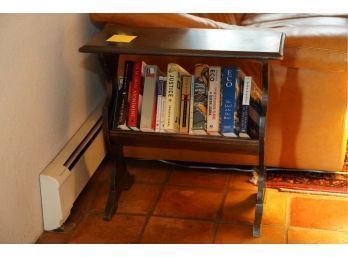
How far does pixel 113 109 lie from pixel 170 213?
0.47m

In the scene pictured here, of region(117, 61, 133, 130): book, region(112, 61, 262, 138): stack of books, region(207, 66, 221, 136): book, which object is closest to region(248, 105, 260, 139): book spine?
region(112, 61, 262, 138): stack of books

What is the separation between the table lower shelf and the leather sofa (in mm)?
64

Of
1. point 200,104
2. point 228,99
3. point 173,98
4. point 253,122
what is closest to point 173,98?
point 173,98

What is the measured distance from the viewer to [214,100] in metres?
2.01

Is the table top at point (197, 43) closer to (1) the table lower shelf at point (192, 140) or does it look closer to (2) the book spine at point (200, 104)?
(2) the book spine at point (200, 104)

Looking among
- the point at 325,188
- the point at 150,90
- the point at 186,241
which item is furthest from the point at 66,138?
the point at 325,188

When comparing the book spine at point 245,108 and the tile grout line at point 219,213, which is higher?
the book spine at point 245,108

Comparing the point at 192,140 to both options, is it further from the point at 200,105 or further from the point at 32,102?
the point at 32,102

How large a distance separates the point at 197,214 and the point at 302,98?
62 centimetres

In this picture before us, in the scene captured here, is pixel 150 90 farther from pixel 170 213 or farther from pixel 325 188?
pixel 325 188

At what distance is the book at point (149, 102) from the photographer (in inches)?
81.0

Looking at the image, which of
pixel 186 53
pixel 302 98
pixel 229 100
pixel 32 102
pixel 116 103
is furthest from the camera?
pixel 302 98

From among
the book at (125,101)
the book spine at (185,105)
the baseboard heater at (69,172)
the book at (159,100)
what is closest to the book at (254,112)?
the book spine at (185,105)

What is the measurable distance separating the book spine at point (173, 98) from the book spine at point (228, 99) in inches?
6.7
